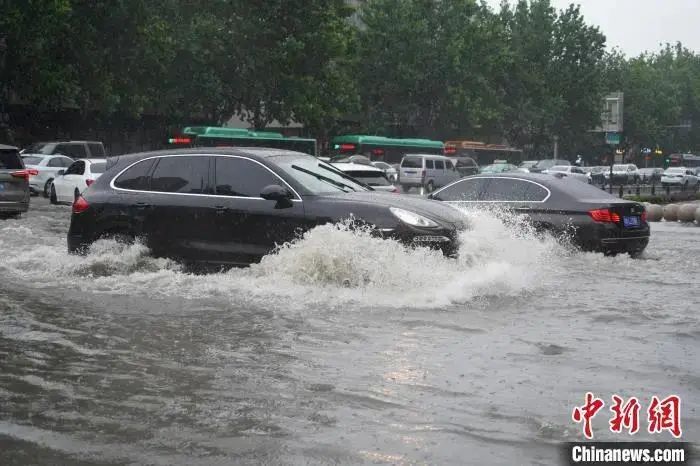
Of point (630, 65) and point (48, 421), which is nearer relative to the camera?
point (48, 421)

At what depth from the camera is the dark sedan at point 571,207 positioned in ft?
46.0

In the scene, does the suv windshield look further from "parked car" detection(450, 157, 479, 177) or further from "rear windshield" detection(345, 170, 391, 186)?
"parked car" detection(450, 157, 479, 177)

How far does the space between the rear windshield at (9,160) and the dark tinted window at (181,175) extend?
10.9m

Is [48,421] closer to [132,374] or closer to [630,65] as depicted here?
[132,374]

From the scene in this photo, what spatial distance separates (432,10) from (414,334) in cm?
6140

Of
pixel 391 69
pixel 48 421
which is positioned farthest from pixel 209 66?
pixel 48 421

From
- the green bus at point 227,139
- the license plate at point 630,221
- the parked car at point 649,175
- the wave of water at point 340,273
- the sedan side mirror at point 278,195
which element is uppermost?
the green bus at point 227,139

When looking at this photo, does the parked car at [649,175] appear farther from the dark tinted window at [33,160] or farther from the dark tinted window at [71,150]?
the dark tinted window at [33,160]

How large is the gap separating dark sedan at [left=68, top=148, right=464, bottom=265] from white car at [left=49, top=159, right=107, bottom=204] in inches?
665

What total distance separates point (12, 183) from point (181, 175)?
11.2 m

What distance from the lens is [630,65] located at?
10206 centimetres

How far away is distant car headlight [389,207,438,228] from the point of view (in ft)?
32.2

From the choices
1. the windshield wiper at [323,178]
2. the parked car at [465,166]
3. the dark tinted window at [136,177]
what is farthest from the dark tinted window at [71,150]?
the windshield wiper at [323,178]

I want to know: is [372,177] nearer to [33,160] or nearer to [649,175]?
[33,160]
